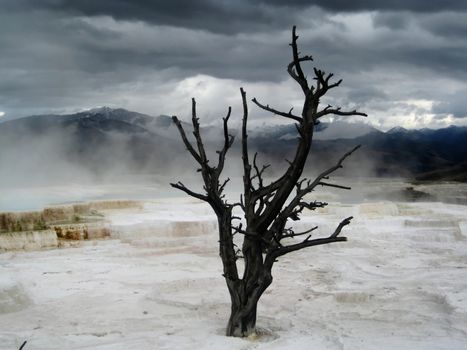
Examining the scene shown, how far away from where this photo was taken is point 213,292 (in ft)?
31.3

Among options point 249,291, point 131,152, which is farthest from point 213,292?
point 131,152

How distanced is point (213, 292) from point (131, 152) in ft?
181

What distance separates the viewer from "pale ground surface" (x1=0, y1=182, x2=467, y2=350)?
240 inches

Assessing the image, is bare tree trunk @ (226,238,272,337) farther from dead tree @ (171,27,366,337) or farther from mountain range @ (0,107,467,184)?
mountain range @ (0,107,467,184)

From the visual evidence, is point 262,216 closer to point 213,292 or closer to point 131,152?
point 213,292

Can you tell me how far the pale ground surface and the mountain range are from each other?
2822 cm

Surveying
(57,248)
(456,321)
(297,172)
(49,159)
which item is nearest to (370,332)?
(456,321)

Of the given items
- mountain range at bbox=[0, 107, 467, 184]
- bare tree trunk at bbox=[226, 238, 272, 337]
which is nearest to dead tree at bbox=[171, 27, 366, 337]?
bare tree trunk at bbox=[226, 238, 272, 337]

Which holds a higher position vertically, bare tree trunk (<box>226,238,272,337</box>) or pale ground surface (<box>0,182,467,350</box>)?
bare tree trunk (<box>226,238,272,337</box>)

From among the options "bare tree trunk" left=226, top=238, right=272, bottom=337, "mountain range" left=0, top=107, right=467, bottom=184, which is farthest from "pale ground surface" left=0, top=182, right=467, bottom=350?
"mountain range" left=0, top=107, right=467, bottom=184

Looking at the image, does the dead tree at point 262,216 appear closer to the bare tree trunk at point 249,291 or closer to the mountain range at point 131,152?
the bare tree trunk at point 249,291

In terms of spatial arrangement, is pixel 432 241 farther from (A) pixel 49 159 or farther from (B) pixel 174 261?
(A) pixel 49 159

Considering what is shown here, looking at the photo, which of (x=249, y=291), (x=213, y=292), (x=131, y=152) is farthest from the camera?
(x=131, y=152)

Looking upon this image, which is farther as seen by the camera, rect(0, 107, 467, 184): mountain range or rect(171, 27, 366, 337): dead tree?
rect(0, 107, 467, 184): mountain range
